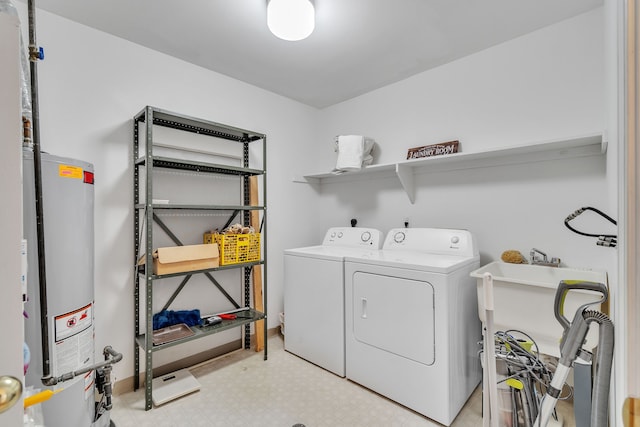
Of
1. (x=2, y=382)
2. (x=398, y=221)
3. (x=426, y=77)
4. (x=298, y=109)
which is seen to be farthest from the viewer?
(x=298, y=109)

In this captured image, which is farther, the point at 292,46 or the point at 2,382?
the point at 292,46

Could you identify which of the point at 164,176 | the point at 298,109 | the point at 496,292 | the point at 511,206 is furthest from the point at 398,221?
the point at 164,176

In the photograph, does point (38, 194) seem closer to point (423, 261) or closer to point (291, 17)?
point (291, 17)

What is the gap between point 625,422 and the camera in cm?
49

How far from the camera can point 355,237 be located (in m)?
2.75

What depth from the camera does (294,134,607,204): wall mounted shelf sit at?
1.78 meters

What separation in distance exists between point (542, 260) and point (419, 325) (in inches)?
37.9

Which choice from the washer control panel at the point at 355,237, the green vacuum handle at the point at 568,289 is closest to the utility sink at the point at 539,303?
the green vacuum handle at the point at 568,289

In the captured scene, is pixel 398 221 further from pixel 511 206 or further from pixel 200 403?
pixel 200 403

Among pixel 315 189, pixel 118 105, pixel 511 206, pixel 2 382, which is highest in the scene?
pixel 118 105

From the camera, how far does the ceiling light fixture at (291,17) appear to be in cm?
159

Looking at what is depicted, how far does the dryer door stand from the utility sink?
32cm

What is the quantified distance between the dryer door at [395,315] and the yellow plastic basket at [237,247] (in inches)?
35.3

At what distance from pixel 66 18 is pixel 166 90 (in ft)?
2.16
